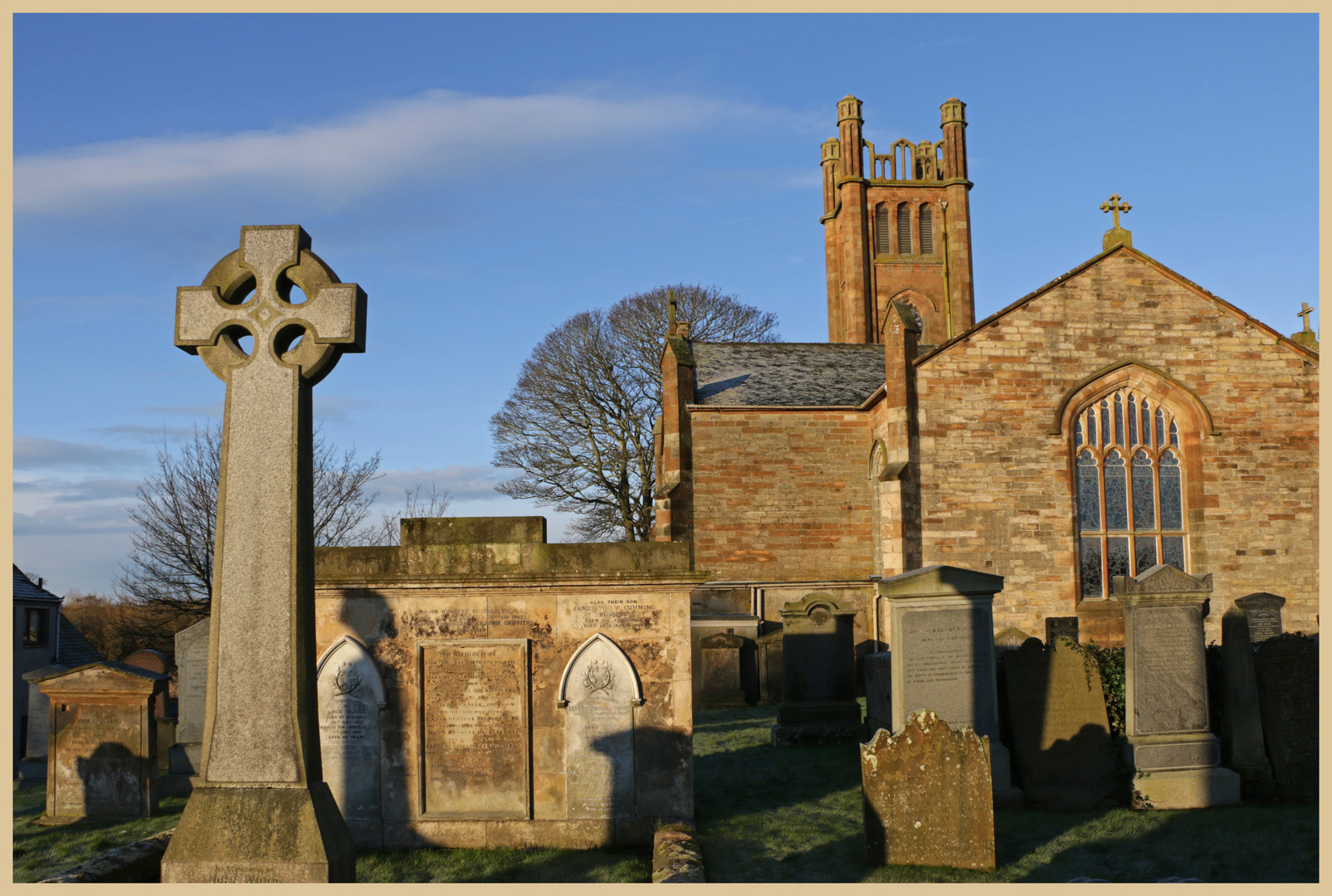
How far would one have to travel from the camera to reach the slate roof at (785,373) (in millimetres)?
24031

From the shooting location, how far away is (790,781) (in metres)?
10.7

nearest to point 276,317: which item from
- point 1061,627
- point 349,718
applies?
point 349,718

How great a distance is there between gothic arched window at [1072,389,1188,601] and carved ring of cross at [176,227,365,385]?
59.4ft

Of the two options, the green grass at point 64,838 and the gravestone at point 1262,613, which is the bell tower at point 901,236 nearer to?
the gravestone at point 1262,613

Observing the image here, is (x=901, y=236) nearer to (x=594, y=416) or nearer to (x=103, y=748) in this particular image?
(x=594, y=416)

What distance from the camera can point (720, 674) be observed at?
1781cm

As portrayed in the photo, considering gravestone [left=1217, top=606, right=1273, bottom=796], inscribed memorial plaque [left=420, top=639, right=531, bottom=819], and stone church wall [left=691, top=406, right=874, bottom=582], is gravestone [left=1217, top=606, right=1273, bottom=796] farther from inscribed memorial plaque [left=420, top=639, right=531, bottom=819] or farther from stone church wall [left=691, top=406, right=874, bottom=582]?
stone church wall [left=691, top=406, right=874, bottom=582]

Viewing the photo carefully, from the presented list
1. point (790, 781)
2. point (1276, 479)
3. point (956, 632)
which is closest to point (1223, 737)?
point (956, 632)

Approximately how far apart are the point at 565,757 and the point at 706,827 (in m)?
1.54

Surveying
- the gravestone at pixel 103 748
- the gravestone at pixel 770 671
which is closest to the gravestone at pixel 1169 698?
the gravestone at pixel 770 671

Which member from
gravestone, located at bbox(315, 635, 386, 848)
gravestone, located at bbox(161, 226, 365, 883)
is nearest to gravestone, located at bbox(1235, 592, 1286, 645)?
gravestone, located at bbox(315, 635, 386, 848)

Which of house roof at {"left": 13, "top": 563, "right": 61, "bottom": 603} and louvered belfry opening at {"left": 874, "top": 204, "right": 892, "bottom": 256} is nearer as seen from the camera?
house roof at {"left": 13, "top": 563, "right": 61, "bottom": 603}

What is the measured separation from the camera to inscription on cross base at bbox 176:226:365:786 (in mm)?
5297

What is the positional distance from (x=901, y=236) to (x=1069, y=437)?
2160cm
